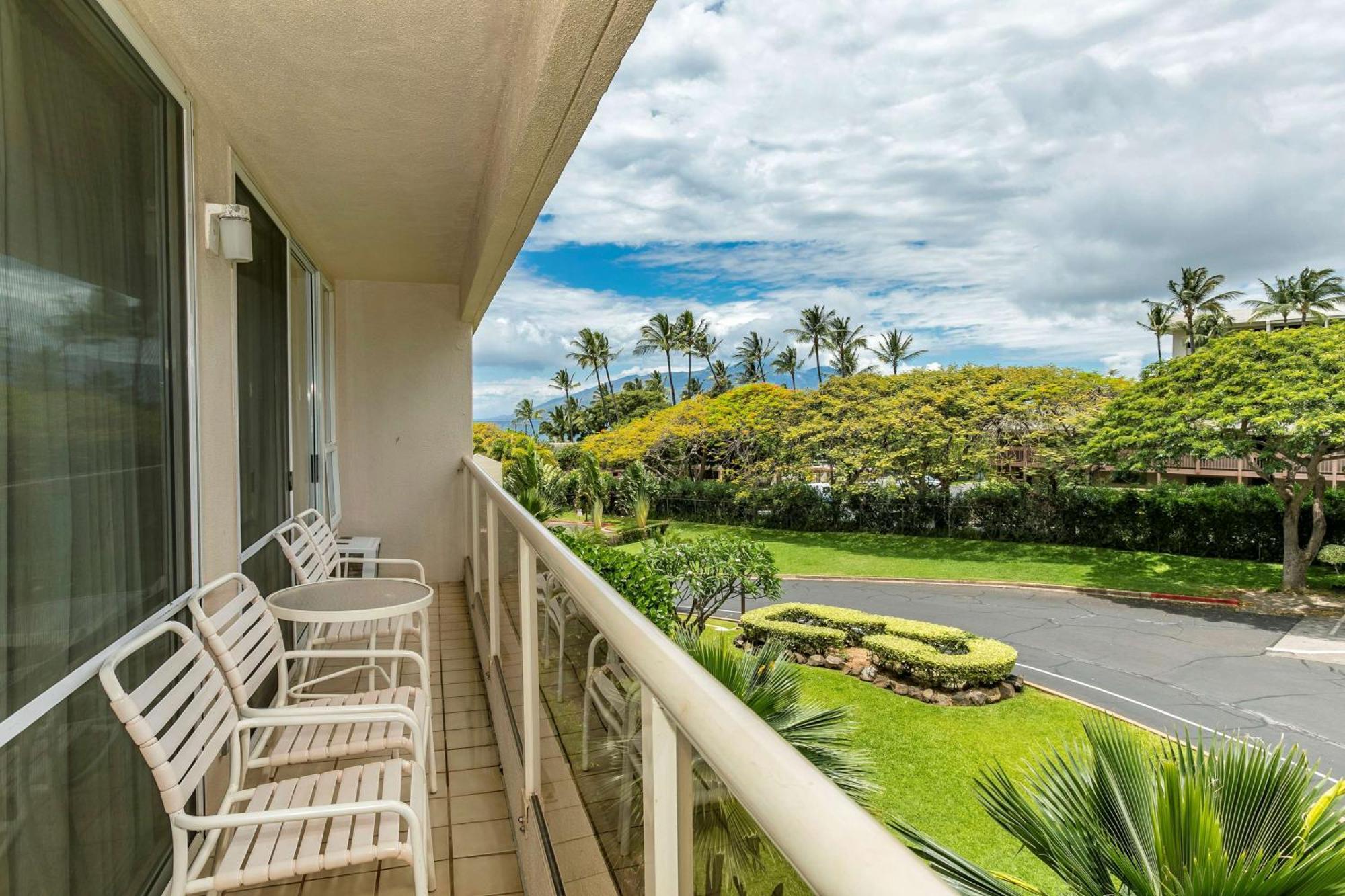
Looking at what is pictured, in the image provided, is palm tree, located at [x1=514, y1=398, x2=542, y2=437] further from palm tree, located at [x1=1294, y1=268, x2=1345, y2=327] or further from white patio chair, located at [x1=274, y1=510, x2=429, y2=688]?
white patio chair, located at [x1=274, y1=510, x2=429, y2=688]

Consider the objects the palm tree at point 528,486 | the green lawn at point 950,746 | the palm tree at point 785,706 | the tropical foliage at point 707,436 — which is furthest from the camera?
the tropical foliage at point 707,436

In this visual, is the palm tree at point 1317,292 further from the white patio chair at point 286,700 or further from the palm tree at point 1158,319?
the white patio chair at point 286,700

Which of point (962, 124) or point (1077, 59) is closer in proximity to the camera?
point (1077, 59)

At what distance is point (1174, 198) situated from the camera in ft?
215

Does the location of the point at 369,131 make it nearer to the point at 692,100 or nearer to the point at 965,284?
the point at 692,100

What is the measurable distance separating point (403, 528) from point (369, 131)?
12.2 feet

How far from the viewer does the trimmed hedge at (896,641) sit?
1162cm

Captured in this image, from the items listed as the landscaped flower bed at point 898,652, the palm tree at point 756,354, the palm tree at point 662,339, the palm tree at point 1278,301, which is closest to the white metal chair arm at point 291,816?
the landscaped flower bed at point 898,652

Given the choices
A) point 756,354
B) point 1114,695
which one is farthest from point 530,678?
point 756,354

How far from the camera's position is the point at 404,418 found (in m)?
5.94

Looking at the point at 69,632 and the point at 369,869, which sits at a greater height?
the point at 69,632

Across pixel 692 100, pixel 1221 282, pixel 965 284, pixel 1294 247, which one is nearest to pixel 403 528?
pixel 1221 282

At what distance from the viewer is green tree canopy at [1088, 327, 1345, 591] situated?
15.0m

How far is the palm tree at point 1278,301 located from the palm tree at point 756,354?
25451mm
